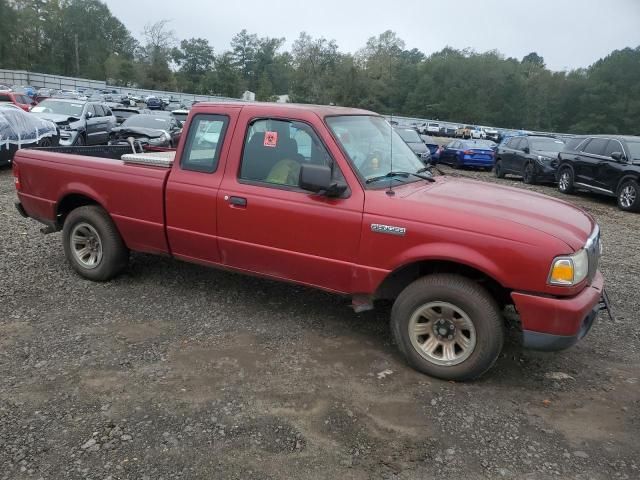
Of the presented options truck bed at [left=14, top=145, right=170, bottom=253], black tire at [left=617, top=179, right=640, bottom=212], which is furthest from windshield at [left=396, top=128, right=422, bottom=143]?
truck bed at [left=14, top=145, right=170, bottom=253]

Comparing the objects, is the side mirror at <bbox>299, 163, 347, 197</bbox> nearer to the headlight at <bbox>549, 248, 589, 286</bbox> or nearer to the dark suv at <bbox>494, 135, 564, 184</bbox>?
the headlight at <bbox>549, 248, 589, 286</bbox>

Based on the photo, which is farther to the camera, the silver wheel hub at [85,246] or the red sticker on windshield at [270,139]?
the silver wheel hub at [85,246]

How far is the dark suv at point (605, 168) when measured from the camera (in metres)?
11.8

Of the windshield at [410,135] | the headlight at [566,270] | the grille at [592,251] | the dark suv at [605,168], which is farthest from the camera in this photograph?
the windshield at [410,135]

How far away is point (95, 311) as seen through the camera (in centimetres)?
479

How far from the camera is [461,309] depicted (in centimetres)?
364

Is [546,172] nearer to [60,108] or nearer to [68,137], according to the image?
[68,137]

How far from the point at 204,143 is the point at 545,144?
576 inches

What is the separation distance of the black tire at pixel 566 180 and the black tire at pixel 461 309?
1160 centimetres

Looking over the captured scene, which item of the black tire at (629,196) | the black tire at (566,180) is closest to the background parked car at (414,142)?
the black tire at (566,180)

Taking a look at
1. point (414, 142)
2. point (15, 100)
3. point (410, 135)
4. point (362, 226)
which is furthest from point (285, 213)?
point (15, 100)

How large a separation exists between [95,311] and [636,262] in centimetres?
685

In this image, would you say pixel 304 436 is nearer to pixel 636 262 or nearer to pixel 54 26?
pixel 636 262

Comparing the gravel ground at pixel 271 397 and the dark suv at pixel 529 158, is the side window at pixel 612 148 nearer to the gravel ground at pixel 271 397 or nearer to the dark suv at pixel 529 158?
the dark suv at pixel 529 158
